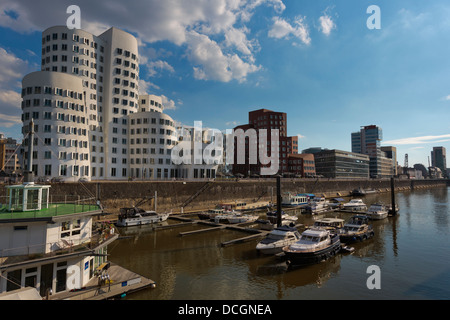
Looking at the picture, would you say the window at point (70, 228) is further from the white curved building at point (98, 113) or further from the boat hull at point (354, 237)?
the white curved building at point (98, 113)

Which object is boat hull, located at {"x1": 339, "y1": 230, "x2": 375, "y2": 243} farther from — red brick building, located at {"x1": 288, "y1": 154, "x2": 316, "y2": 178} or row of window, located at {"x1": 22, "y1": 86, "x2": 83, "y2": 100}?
red brick building, located at {"x1": 288, "y1": 154, "x2": 316, "y2": 178}

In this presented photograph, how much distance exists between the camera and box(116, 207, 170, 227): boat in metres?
49.8

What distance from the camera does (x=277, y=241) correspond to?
33.1m

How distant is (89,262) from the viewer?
20.8 m

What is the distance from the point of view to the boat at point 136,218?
4978 centimetres

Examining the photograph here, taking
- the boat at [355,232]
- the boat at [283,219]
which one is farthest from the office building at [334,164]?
the boat at [355,232]

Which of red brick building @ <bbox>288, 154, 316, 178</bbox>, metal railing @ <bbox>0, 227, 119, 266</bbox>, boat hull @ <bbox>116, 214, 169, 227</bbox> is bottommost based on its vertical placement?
boat hull @ <bbox>116, 214, 169, 227</bbox>

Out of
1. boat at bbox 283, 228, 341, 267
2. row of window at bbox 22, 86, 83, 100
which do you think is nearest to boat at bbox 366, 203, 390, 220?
boat at bbox 283, 228, 341, 267

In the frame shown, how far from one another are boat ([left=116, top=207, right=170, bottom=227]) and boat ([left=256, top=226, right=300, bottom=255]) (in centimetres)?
2751

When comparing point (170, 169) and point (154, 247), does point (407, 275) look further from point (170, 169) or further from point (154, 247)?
point (170, 169)

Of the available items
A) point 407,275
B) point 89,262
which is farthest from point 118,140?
point 407,275

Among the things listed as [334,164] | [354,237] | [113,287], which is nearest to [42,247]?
[113,287]

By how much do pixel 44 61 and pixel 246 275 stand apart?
87.9 meters

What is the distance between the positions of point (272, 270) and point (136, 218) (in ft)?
105
